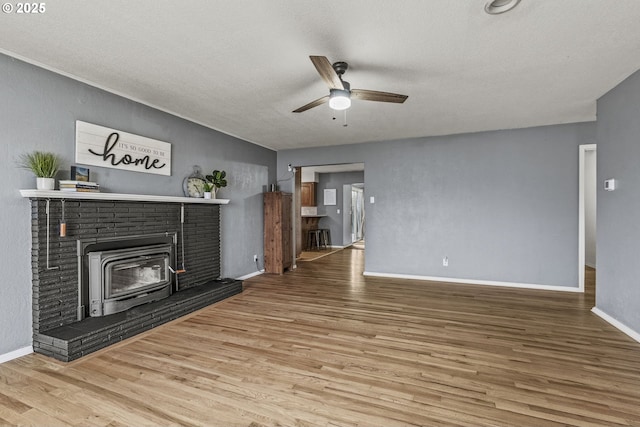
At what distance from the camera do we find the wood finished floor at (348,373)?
178 centimetres

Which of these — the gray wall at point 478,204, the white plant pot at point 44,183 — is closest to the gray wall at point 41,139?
the white plant pot at point 44,183

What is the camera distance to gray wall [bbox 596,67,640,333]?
2.85 metres

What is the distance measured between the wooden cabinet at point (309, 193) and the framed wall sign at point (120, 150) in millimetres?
6032

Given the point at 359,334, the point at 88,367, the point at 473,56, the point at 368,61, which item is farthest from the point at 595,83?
the point at 88,367

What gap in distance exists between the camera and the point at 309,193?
32.0 feet

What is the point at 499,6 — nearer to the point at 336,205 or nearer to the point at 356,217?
the point at 336,205

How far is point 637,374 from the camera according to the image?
218 cm

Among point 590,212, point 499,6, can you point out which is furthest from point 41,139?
point 590,212

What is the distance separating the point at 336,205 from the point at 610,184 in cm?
692

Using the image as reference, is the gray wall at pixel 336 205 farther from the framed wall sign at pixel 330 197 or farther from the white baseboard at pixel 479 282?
the white baseboard at pixel 479 282

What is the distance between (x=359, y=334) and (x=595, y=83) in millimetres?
3431

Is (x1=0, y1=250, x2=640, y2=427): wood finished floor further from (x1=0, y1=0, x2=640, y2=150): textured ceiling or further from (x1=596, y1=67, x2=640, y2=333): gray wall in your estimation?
(x1=0, y1=0, x2=640, y2=150): textured ceiling

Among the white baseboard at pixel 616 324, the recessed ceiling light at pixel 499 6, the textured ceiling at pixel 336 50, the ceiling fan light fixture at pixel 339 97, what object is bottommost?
the white baseboard at pixel 616 324

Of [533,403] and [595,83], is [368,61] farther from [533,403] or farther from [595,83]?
[533,403]
